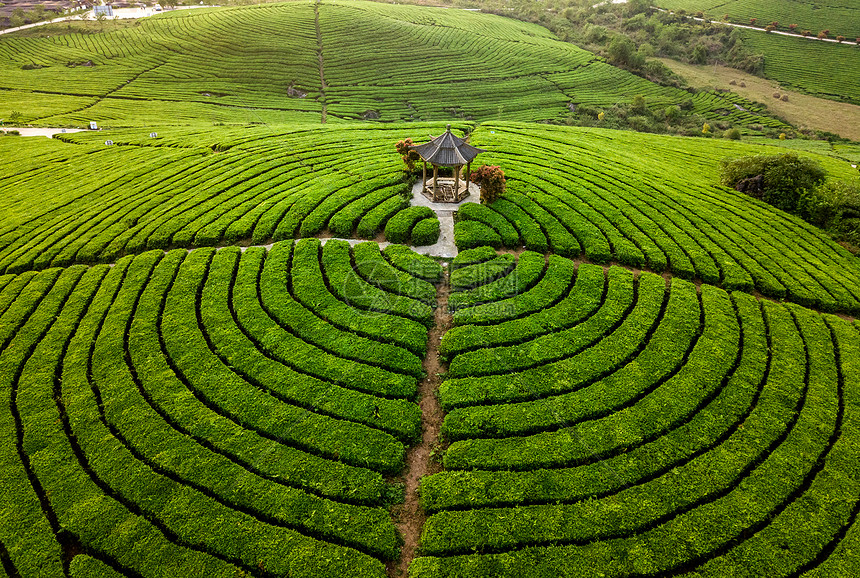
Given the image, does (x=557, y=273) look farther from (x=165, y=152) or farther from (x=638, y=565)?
(x=165, y=152)

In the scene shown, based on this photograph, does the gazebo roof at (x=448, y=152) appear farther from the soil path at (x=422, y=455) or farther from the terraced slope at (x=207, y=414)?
the soil path at (x=422, y=455)

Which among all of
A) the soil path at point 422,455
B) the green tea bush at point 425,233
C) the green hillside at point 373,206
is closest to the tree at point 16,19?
the green hillside at point 373,206

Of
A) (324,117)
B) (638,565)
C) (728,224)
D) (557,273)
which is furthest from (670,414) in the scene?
(324,117)

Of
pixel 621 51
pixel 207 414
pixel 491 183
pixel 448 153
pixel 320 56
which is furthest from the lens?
pixel 621 51

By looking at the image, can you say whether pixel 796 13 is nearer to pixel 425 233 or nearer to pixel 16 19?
pixel 425 233

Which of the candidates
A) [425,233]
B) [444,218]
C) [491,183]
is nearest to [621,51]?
[491,183]

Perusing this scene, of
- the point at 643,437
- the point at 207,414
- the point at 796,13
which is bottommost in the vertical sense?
the point at 643,437

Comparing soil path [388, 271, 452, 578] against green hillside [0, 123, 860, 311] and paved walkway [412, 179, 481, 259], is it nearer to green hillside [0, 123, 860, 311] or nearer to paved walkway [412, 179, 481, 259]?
paved walkway [412, 179, 481, 259]
